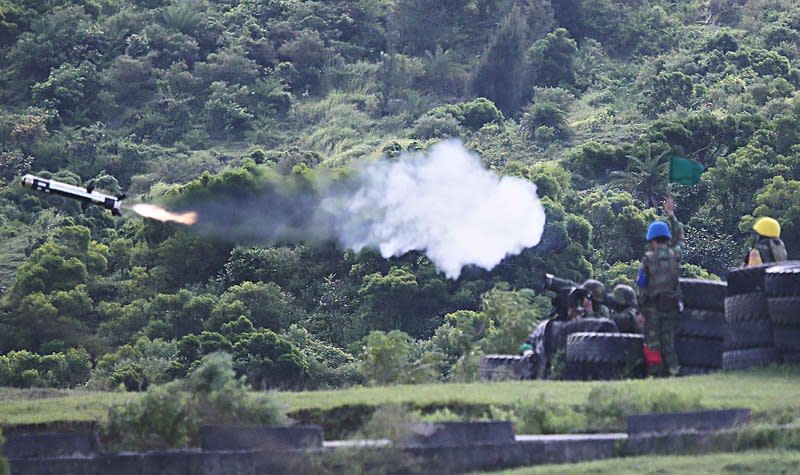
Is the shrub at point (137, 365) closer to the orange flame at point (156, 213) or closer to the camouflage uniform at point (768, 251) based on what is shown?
the orange flame at point (156, 213)

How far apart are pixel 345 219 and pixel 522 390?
82.8 feet

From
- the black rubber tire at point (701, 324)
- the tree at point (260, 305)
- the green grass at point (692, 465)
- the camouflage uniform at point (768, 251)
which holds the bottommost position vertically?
the green grass at point (692, 465)

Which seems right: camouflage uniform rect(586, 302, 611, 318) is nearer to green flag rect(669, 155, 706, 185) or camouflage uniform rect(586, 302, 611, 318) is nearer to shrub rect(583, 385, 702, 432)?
green flag rect(669, 155, 706, 185)

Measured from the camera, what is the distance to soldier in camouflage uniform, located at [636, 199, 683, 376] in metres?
21.2

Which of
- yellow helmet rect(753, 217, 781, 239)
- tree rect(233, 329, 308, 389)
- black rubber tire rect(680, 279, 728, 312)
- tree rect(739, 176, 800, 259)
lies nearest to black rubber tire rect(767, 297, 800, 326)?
black rubber tire rect(680, 279, 728, 312)

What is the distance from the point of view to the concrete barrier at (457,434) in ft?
52.7

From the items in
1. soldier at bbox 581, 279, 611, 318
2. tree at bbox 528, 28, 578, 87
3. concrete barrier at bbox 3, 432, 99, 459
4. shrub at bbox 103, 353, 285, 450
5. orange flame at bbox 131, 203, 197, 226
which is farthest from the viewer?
tree at bbox 528, 28, 578, 87

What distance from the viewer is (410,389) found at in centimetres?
1905

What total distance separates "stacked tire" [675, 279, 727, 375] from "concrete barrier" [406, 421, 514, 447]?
5495 mm

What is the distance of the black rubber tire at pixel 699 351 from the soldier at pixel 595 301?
210 cm

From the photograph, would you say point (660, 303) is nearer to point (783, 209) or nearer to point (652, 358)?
point (652, 358)

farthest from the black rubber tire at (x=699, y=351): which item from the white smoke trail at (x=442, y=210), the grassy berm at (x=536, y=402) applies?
the white smoke trail at (x=442, y=210)

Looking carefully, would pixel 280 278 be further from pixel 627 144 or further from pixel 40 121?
pixel 40 121

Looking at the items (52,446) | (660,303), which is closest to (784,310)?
(660,303)
